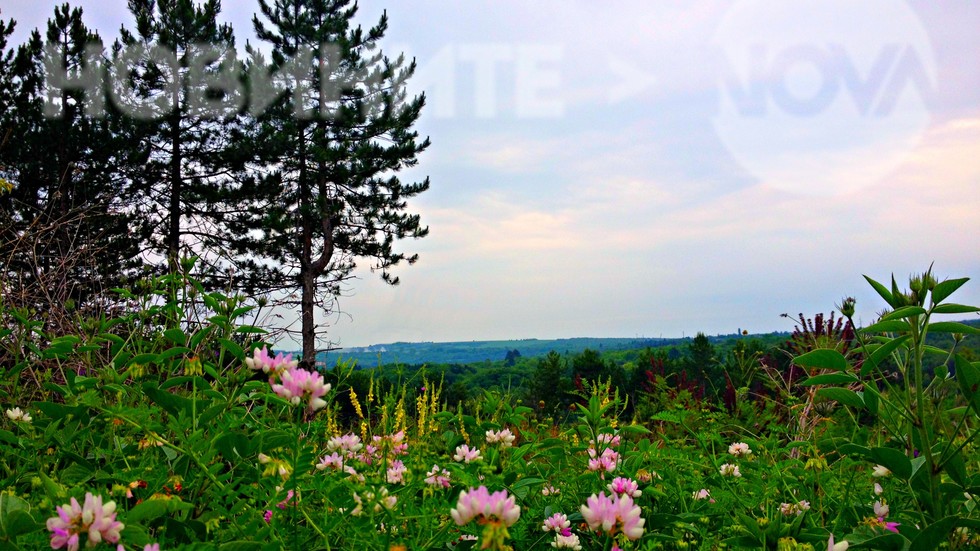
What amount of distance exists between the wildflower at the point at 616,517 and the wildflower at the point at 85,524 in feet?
2.25

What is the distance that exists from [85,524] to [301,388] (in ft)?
1.19

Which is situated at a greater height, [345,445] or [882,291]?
[882,291]

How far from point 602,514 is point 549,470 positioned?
1083 millimetres

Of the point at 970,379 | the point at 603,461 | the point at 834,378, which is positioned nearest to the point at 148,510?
the point at 603,461

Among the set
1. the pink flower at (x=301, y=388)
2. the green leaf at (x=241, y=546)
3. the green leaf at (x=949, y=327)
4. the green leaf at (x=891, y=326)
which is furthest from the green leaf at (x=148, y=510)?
the green leaf at (x=949, y=327)

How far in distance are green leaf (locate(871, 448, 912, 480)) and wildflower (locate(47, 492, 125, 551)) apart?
1329mm

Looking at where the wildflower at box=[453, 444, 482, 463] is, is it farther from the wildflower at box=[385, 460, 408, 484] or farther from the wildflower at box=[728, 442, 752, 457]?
the wildflower at box=[728, 442, 752, 457]

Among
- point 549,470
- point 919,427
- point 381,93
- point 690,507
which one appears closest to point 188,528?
point 549,470

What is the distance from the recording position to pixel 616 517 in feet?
3.31

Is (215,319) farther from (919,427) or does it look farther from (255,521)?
(919,427)

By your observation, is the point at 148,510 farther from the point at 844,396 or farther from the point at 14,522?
the point at 844,396

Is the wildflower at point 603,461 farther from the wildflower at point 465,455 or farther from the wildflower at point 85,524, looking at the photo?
the wildflower at point 85,524

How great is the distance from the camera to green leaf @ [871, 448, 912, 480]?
1230mm

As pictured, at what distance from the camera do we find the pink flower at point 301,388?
43.1 inches
